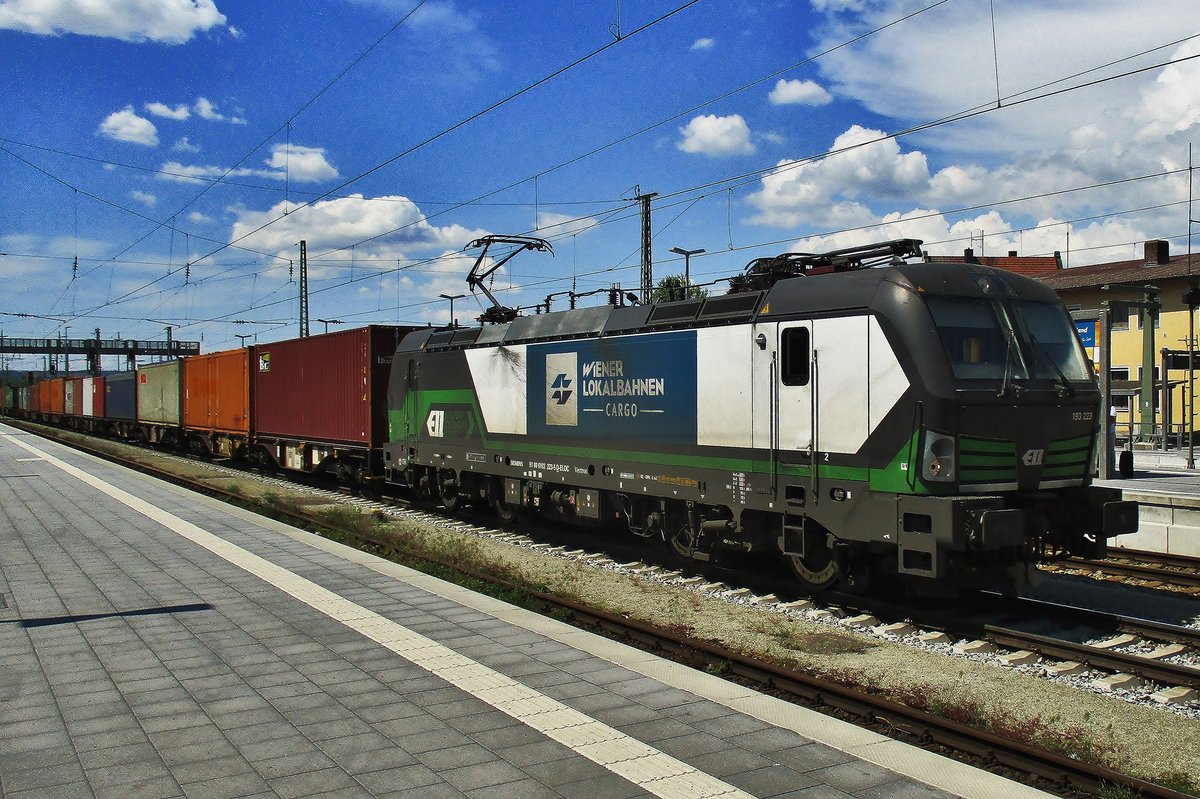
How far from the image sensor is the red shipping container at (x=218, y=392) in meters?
27.3

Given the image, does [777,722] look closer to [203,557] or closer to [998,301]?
[998,301]

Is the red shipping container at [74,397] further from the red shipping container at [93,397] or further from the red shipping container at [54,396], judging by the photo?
the red shipping container at [93,397]

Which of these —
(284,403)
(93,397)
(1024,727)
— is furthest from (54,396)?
(1024,727)

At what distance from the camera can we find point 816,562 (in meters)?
10.2

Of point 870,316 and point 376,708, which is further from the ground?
point 870,316

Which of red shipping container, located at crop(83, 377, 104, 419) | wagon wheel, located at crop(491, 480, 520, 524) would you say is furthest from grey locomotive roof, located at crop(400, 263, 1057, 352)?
red shipping container, located at crop(83, 377, 104, 419)

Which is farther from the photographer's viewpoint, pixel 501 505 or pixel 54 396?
pixel 54 396

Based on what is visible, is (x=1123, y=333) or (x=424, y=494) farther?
(x=1123, y=333)

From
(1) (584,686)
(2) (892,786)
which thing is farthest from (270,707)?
(2) (892,786)

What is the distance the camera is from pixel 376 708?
5906 millimetres

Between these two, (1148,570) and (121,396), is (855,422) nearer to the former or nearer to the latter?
(1148,570)

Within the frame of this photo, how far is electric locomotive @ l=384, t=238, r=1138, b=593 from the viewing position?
8.48 meters

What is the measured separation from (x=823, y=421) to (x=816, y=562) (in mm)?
1817

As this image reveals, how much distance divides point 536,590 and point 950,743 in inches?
209
